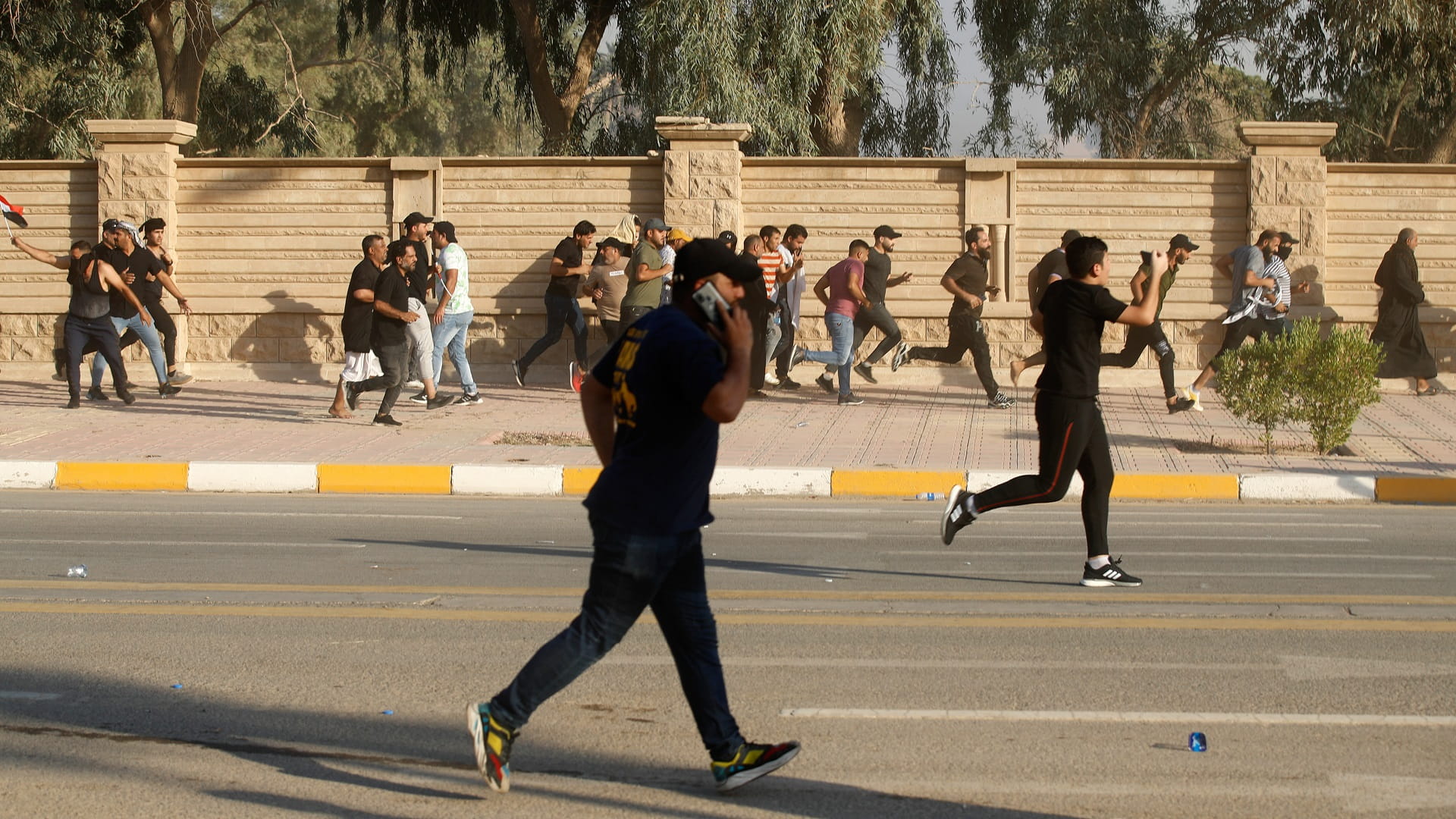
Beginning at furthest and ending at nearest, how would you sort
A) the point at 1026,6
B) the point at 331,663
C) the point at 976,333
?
the point at 1026,6 < the point at 976,333 < the point at 331,663

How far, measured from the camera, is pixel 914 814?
14.0 feet

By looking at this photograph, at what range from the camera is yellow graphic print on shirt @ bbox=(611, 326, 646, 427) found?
4242 mm

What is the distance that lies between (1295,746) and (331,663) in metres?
3.39

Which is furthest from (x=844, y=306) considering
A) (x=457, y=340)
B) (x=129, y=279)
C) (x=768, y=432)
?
(x=129, y=279)

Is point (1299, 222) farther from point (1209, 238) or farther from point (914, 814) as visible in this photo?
point (914, 814)

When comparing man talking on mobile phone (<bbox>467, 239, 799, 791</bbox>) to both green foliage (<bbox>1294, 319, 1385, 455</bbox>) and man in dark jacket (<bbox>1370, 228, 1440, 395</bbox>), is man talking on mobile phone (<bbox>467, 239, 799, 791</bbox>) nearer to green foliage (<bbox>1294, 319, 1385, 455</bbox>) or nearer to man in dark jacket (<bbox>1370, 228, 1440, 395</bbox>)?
green foliage (<bbox>1294, 319, 1385, 455</bbox>)

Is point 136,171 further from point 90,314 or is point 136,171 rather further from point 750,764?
point 750,764

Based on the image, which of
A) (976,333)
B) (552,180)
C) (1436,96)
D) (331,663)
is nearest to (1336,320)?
(976,333)

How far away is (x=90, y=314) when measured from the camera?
578 inches

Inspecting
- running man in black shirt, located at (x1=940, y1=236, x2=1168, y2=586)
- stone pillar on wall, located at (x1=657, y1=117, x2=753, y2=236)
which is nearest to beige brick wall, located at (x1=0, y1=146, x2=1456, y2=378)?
stone pillar on wall, located at (x1=657, y1=117, x2=753, y2=236)

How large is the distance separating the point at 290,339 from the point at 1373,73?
18.1m

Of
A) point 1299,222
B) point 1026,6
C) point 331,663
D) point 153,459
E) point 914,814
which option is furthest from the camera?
point 1026,6

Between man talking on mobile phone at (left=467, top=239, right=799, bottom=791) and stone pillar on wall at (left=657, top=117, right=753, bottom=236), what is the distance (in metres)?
13.0

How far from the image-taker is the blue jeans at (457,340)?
Answer: 48.9 ft
